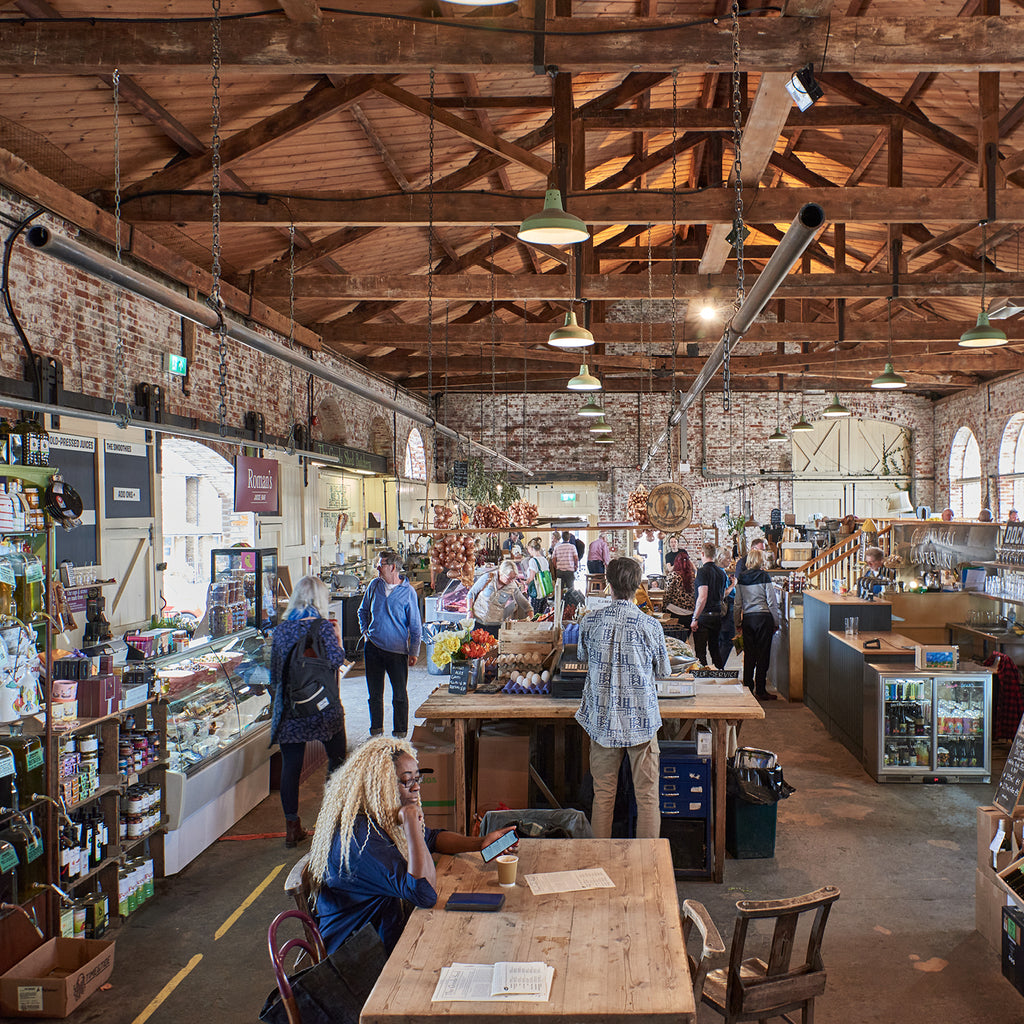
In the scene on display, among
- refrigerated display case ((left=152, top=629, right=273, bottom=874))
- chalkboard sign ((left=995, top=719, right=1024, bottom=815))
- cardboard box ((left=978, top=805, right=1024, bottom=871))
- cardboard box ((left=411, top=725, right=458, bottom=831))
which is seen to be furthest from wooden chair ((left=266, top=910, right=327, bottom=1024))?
chalkboard sign ((left=995, top=719, right=1024, bottom=815))

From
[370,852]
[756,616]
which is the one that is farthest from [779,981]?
[756,616]

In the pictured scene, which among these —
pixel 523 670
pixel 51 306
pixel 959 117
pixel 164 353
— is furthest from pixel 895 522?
pixel 51 306

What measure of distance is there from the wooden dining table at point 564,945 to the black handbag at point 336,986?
0.18 metres

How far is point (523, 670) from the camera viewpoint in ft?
19.4

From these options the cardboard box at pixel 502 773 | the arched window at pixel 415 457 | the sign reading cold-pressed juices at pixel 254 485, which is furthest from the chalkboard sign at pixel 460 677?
the arched window at pixel 415 457

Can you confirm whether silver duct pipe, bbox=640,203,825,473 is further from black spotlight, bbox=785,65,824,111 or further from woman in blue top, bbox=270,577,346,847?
woman in blue top, bbox=270,577,346,847

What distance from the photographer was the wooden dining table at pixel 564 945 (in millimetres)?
2338

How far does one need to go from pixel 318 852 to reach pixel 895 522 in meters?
10.1

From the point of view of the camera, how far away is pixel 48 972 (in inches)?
151

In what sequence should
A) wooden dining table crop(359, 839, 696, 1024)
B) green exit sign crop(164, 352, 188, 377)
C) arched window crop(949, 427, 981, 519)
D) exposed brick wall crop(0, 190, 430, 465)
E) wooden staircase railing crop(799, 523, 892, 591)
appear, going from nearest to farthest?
wooden dining table crop(359, 839, 696, 1024) → exposed brick wall crop(0, 190, 430, 465) → green exit sign crop(164, 352, 188, 377) → wooden staircase railing crop(799, 523, 892, 591) → arched window crop(949, 427, 981, 519)

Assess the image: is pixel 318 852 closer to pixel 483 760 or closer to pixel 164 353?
pixel 483 760

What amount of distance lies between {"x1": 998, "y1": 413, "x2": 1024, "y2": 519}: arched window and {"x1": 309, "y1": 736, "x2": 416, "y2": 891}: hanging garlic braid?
1613cm

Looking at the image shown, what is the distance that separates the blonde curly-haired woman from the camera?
294 centimetres

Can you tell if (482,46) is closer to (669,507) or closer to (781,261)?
(781,261)
